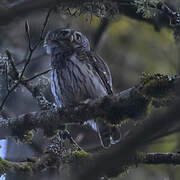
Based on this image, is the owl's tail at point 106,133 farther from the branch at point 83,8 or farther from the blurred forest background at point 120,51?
the blurred forest background at point 120,51

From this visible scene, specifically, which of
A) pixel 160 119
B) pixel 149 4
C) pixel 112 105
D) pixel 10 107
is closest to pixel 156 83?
pixel 112 105

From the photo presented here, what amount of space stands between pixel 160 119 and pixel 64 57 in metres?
3.92

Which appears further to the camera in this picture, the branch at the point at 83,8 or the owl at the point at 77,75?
the owl at the point at 77,75

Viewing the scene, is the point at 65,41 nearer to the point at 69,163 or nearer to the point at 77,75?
the point at 77,75

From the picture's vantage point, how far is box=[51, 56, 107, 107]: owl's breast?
15.6ft

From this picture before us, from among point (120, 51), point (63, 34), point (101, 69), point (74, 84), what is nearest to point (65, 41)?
point (63, 34)

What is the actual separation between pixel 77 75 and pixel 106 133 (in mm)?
798

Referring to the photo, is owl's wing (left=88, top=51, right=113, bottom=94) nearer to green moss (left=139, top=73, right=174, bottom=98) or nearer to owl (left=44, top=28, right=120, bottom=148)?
owl (left=44, top=28, right=120, bottom=148)

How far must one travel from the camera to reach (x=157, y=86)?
3.21 m

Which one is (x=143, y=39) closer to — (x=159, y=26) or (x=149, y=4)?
(x=159, y=26)

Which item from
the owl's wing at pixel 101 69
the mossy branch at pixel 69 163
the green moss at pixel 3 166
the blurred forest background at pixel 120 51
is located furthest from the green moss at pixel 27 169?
the blurred forest background at pixel 120 51

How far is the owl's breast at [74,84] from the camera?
475 cm

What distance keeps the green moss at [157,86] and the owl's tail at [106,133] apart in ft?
5.09

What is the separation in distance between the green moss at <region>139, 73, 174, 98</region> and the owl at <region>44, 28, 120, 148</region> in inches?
56.8
